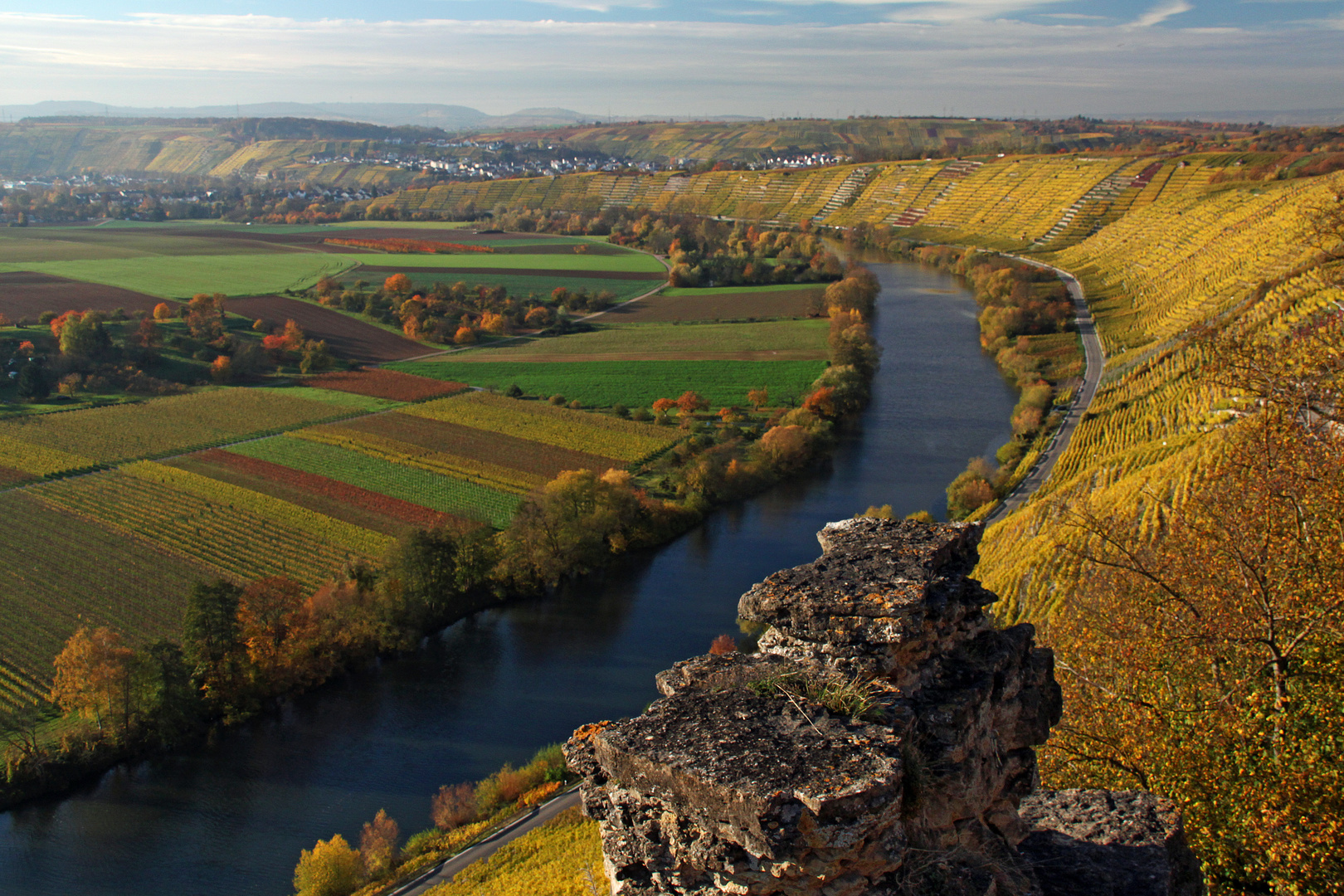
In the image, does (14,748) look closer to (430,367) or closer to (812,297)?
(430,367)

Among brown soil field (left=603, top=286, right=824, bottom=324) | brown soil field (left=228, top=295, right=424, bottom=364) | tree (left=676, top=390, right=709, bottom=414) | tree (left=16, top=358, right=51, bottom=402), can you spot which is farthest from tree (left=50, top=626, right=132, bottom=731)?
brown soil field (left=603, top=286, right=824, bottom=324)

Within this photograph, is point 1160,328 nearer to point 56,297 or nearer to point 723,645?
point 723,645

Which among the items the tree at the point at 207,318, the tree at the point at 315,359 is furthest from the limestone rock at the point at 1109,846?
the tree at the point at 207,318

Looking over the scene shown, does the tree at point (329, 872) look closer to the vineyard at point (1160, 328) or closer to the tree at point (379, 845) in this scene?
the tree at point (379, 845)

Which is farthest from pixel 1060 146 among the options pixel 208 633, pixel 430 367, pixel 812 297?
pixel 208 633

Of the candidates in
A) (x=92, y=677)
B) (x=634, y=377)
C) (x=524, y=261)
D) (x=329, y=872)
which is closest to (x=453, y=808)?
(x=329, y=872)

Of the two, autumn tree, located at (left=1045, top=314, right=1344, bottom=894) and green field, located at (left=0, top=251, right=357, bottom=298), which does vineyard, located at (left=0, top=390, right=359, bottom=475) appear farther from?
autumn tree, located at (left=1045, top=314, right=1344, bottom=894)
